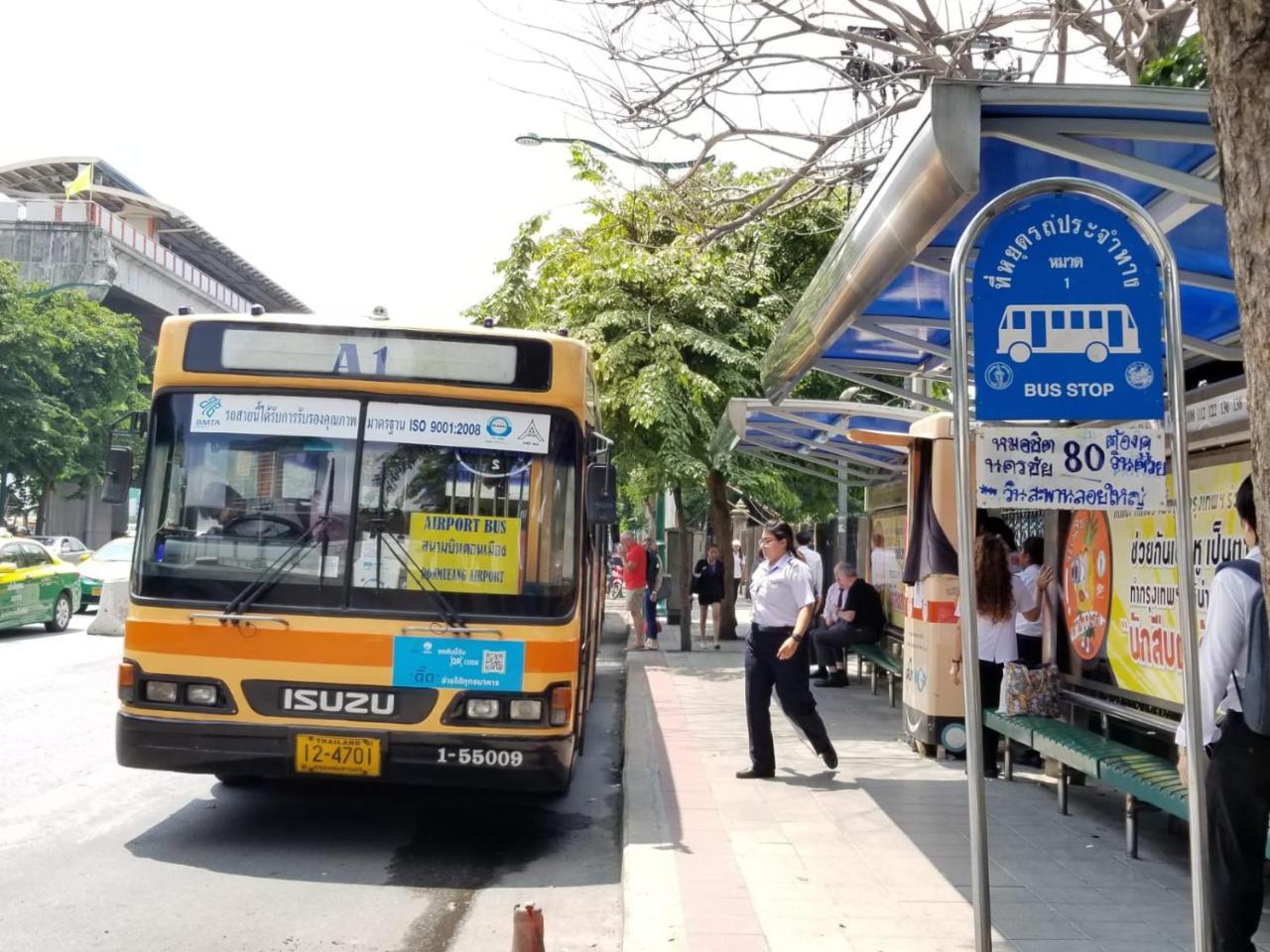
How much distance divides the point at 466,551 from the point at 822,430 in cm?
446

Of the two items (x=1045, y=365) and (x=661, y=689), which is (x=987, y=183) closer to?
(x=1045, y=365)

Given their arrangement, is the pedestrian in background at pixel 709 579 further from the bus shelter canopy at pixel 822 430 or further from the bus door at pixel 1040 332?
the bus door at pixel 1040 332

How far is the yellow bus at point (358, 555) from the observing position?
6.64 meters

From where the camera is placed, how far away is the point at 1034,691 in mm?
8414

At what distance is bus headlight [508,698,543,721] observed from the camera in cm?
669

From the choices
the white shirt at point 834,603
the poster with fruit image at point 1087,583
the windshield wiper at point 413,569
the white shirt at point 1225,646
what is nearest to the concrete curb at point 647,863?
the windshield wiper at point 413,569

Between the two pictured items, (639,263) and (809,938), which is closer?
(809,938)

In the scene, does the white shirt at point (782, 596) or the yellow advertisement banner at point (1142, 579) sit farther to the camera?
the white shirt at point (782, 596)

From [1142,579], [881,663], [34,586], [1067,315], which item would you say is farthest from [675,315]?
[1067,315]

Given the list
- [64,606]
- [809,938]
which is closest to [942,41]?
[809,938]

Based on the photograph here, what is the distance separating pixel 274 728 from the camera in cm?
660

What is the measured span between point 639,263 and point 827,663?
622 cm

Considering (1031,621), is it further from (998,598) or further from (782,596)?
(782,596)

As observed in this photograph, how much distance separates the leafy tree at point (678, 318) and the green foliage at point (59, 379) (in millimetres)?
25509
